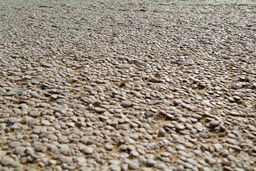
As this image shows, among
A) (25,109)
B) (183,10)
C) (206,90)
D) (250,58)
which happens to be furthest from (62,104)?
(183,10)

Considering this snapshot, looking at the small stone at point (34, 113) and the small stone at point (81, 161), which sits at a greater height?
the small stone at point (34, 113)

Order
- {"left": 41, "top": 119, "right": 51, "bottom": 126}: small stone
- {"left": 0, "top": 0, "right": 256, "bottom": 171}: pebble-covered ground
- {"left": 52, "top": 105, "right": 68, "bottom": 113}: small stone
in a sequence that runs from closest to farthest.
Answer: {"left": 0, "top": 0, "right": 256, "bottom": 171}: pebble-covered ground, {"left": 41, "top": 119, "right": 51, "bottom": 126}: small stone, {"left": 52, "top": 105, "right": 68, "bottom": 113}: small stone

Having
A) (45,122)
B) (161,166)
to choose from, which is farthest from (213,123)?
(45,122)

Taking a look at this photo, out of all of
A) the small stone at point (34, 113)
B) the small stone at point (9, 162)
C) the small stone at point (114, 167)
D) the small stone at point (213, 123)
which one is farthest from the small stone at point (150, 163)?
the small stone at point (34, 113)

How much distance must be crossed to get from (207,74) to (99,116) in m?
1.06

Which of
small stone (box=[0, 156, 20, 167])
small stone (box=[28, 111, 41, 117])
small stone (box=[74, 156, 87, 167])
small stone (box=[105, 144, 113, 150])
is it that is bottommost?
small stone (box=[0, 156, 20, 167])

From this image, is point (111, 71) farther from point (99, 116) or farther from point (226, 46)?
point (226, 46)

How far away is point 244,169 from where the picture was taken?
4.83ft

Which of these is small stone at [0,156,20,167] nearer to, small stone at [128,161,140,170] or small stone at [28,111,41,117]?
small stone at [28,111,41,117]

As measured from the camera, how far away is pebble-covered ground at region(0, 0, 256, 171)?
1.54 meters

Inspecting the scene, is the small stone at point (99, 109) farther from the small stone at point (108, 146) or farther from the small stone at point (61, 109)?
the small stone at point (108, 146)

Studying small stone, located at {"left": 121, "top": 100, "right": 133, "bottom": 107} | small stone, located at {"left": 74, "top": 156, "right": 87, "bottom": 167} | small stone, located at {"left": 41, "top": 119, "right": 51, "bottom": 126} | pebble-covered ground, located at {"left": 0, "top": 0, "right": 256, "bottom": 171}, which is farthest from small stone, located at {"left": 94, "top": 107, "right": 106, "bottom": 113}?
small stone, located at {"left": 74, "top": 156, "right": 87, "bottom": 167}

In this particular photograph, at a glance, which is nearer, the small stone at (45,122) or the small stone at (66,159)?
the small stone at (66,159)

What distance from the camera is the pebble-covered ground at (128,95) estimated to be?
1541mm
